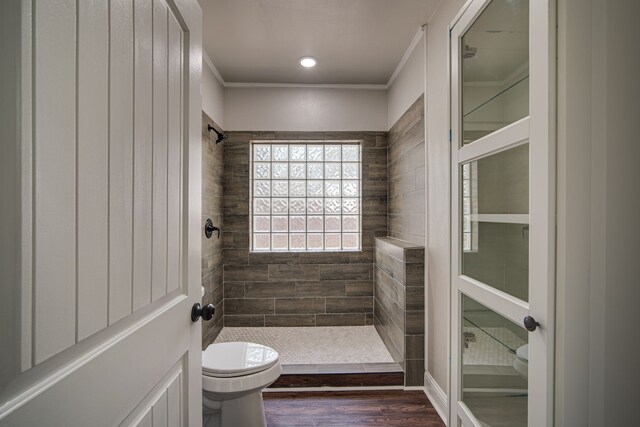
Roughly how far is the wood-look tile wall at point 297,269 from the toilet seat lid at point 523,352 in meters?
2.31

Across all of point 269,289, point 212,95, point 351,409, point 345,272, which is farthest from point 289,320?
point 212,95

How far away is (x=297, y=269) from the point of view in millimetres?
3445

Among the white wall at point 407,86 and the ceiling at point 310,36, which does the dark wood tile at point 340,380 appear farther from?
the ceiling at point 310,36

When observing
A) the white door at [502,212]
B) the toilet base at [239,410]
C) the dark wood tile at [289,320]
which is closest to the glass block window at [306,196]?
the dark wood tile at [289,320]

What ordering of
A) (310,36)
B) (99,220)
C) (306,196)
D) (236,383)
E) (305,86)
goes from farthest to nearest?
(306,196) → (305,86) → (310,36) → (236,383) → (99,220)

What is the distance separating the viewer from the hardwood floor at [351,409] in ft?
6.53

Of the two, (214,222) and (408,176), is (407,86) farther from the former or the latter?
(214,222)

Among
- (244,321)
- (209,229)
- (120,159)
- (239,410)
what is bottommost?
(244,321)

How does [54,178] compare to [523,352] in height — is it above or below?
above

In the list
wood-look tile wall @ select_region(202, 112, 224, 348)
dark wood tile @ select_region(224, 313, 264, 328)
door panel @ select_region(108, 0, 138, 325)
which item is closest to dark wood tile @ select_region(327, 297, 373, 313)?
dark wood tile @ select_region(224, 313, 264, 328)

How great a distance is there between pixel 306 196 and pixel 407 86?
1420 millimetres

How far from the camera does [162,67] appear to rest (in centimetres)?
89

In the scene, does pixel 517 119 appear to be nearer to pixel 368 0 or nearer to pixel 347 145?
pixel 368 0

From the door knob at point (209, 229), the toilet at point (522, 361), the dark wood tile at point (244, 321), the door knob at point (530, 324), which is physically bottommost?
the dark wood tile at point (244, 321)
